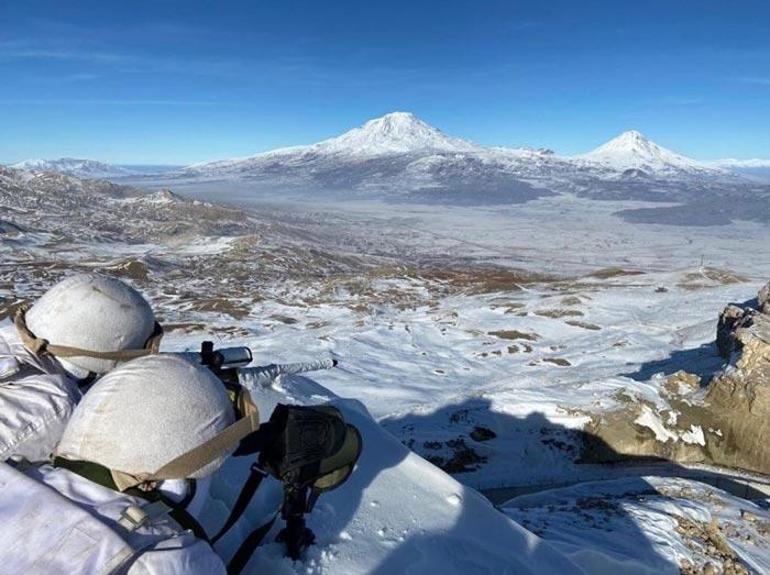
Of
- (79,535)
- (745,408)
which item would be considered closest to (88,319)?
(79,535)

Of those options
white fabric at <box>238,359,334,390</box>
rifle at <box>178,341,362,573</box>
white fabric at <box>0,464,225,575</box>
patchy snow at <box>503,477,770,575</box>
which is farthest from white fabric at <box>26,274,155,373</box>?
patchy snow at <box>503,477,770,575</box>

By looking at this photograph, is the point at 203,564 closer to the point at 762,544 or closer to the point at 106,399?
the point at 106,399

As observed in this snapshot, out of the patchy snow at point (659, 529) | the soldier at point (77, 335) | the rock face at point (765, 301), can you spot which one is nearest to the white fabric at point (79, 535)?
the soldier at point (77, 335)

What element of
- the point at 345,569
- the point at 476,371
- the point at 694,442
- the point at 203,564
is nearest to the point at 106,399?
the point at 203,564

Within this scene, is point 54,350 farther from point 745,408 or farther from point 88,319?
point 745,408

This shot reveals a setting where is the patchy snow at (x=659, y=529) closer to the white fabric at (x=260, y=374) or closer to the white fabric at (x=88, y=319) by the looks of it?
the white fabric at (x=260, y=374)

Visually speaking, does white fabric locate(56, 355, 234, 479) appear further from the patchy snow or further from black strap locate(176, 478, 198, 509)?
the patchy snow
